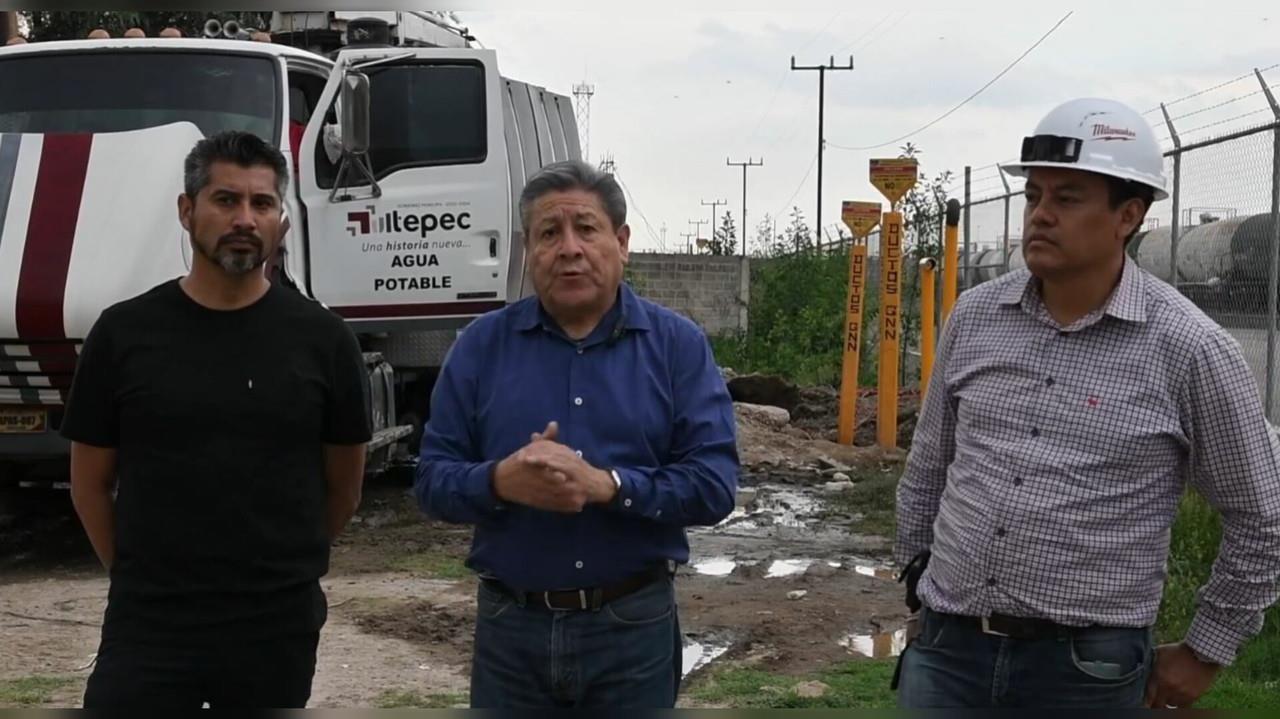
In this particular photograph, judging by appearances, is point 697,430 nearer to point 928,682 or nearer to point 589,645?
point 589,645

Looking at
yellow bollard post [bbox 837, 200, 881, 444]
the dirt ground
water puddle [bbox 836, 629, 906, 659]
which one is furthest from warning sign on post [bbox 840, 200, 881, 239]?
water puddle [bbox 836, 629, 906, 659]

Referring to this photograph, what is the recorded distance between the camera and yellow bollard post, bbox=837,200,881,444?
13.3 meters

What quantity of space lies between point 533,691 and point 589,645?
6.0 inches

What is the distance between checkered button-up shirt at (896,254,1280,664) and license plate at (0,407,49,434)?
5.83 metres

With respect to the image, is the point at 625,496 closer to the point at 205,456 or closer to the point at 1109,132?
the point at 205,456

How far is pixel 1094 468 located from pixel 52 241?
19.4 feet

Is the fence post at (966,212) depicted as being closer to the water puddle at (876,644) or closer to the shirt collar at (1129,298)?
the water puddle at (876,644)

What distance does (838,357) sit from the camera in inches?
783

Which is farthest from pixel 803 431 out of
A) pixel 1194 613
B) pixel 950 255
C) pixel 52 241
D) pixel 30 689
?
pixel 1194 613

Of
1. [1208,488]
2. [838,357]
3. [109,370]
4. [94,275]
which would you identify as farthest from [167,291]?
[838,357]

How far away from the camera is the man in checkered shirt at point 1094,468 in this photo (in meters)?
2.95

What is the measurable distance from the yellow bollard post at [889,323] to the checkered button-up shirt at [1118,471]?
9584mm

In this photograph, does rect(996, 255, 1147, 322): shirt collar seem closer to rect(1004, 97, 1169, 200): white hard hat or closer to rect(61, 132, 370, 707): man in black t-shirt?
rect(1004, 97, 1169, 200): white hard hat

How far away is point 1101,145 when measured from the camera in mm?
3018
